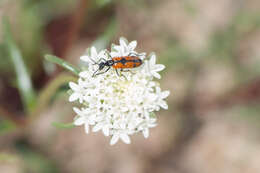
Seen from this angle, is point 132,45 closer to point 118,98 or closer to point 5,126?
point 118,98

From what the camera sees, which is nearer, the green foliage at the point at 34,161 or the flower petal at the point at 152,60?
the flower petal at the point at 152,60

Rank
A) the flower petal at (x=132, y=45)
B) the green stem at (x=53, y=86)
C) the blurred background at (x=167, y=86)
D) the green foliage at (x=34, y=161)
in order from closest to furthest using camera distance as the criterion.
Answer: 1. the flower petal at (x=132, y=45)
2. the green stem at (x=53, y=86)
3. the green foliage at (x=34, y=161)
4. the blurred background at (x=167, y=86)

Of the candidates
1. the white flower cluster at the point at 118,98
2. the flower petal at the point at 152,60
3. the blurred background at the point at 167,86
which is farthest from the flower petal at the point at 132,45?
the blurred background at the point at 167,86

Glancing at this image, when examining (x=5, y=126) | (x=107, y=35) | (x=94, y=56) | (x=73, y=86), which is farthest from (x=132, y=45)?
(x=5, y=126)

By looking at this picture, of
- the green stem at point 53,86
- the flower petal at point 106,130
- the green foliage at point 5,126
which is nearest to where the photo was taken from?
the flower petal at point 106,130

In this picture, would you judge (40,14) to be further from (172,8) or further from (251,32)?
(251,32)

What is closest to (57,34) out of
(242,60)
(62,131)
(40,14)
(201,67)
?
(40,14)

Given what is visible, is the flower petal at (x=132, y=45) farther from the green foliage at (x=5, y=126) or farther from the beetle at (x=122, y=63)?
the green foliage at (x=5, y=126)
